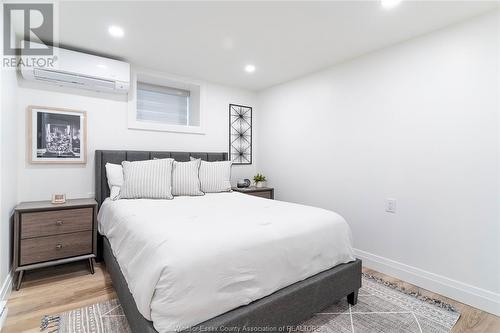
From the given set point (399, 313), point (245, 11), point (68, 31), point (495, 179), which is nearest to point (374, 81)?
point (495, 179)

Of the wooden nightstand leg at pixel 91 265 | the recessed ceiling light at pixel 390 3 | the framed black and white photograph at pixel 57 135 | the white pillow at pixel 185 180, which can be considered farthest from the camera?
the white pillow at pixel 185 180

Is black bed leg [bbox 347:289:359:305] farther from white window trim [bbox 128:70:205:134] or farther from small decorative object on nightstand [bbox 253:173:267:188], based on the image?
white window trim [bbox 128:70:205:134]

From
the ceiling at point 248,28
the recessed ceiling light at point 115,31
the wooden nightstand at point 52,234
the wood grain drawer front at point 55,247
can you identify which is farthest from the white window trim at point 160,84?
the wood grain drawer front at point 55,247

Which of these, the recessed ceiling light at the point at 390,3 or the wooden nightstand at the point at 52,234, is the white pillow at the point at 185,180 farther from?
the recessed ceiling light at the point at 390,3

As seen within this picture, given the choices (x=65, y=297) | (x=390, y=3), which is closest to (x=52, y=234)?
(x=65, y=297)

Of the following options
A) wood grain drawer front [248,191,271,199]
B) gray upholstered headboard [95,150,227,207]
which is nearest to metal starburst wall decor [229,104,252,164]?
wood grain drawer front [248,191,271,199]

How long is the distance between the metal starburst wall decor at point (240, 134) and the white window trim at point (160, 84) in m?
0.55

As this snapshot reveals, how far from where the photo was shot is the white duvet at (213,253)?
119 cm

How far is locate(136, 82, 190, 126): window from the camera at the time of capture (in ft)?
11.7

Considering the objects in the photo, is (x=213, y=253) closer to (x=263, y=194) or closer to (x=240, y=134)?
(x=263, y=194)

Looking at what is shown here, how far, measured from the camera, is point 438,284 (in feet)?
7.49

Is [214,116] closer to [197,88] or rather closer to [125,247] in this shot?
[197,88]

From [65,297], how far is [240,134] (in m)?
3.07

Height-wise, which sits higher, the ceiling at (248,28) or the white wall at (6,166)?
the ceiling at (248,28)
